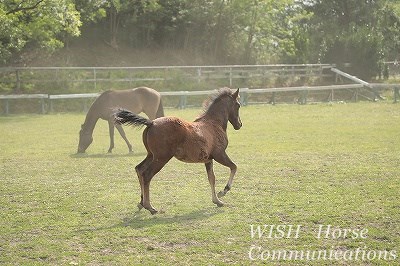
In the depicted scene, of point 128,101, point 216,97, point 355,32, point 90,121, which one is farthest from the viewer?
point 355,32

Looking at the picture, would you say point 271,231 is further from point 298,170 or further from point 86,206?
point 298,170

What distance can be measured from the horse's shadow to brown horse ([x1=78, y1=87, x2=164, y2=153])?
7463mm

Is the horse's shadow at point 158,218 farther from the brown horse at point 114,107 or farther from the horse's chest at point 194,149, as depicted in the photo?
the brown horse at point 114,107

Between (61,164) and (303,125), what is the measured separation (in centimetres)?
1015

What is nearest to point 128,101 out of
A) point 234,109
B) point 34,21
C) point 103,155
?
point 103,155

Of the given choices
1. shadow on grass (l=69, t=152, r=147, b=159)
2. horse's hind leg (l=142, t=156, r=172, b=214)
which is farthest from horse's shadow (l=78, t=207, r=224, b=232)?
shadow on grass (l=69, t=152, r=147, b=159)

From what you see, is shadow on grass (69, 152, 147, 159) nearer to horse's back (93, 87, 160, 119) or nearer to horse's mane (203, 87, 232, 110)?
horse's back (93, 87, 160, 119)

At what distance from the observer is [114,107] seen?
16406 mm

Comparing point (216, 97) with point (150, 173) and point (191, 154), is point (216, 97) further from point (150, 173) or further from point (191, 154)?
point (150, 173)

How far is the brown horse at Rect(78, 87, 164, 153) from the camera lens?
53.1 feet

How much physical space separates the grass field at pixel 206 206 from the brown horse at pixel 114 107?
0.48m

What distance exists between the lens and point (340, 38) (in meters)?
38.4

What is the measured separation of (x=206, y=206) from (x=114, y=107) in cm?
780

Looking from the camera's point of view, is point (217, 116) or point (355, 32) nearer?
point (217, 116)
